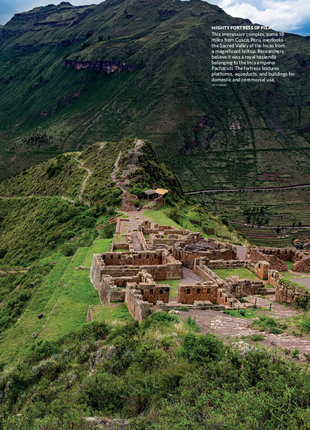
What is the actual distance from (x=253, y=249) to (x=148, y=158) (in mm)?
47614

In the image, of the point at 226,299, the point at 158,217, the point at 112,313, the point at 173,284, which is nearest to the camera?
the point at 112,313

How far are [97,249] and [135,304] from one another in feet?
52.3

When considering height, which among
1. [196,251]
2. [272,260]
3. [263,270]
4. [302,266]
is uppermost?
[196,251]

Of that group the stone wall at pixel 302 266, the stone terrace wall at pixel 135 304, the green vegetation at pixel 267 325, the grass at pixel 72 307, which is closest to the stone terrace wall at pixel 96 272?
the grass at pixel 72 307

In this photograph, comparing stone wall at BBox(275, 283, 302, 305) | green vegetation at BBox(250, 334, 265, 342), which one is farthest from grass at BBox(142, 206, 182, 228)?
green vegetation at BBox(250, 334, 265, 342)

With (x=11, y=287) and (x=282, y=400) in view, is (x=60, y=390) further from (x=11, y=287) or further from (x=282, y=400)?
(x=11, y=287)

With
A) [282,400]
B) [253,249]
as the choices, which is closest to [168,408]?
[282,400]

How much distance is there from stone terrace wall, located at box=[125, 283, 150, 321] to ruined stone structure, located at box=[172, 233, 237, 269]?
7833 mm

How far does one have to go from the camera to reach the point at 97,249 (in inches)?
1287

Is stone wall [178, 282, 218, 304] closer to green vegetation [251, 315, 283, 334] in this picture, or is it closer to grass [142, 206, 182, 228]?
green vegetation [251, 315, 283, 334]

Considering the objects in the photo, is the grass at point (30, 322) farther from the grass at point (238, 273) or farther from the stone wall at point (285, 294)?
the stone wall at point (285, 294)

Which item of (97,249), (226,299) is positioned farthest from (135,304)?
(97,249)

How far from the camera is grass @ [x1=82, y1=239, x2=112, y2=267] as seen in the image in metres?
30.2

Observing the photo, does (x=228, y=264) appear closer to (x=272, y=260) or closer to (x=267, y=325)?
(x=272, y=260)
